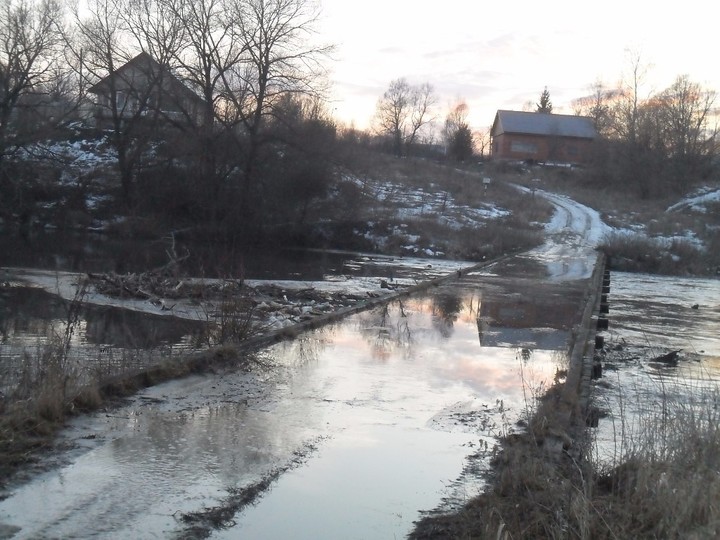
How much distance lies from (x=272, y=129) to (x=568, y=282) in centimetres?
2037

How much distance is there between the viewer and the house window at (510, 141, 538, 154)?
271ft

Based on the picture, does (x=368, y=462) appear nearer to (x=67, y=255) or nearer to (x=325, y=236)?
(x=67, y=255)

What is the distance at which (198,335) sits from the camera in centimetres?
1073

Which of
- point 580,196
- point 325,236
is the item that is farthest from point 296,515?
point 580,196

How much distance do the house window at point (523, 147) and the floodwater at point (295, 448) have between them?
74.5 metres

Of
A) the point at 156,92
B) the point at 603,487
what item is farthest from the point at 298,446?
the point at 156,92

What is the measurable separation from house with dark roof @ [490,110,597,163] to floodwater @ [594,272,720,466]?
5797 cm

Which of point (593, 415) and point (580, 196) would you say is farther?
point (580, 196)

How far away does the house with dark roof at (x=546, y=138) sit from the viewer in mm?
81625

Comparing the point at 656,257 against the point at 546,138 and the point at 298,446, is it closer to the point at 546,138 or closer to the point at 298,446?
the point at 298,446

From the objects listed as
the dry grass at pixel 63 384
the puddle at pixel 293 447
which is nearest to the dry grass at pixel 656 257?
the puddle at pixel 293 447

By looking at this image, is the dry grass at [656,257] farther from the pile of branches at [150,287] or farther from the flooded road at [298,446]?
the flooded road at [298,446]

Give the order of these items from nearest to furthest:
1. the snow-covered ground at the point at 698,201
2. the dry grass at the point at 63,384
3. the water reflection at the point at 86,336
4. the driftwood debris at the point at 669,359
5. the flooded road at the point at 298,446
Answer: the flooded road at the point at 298,446
the dry grass at the point at 63,384
the water reflection at the point at 86,336
the driftwood debris at the point at 669,359
the snow-covered ground at the point at 698,201

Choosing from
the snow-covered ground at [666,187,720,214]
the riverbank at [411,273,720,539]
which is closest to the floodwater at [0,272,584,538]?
the riverbank at [411,273,720,539]
